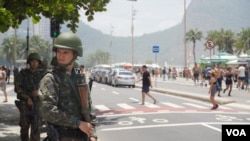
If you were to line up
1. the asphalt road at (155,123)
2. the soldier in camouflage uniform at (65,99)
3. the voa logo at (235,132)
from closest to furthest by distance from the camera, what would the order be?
the soldier in camouflage uniform at (65,99) < the voa logo at (235,132) < the asphalt road at (155,123)

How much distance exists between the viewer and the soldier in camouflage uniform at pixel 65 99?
11.5ft

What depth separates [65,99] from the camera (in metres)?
3.59

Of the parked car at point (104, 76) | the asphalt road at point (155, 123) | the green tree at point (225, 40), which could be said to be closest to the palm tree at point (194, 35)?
the green tree at point (225, 40)

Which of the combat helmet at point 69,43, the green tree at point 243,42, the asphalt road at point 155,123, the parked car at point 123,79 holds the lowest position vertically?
the asphalt road at point 155,123

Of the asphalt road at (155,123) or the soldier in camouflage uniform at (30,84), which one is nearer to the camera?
the soldier in camouflage uniform at (30,84)

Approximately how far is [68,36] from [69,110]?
0.66 meters

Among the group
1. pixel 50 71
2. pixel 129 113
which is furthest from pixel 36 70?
pixel 129 113

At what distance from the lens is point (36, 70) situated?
23.3 feet

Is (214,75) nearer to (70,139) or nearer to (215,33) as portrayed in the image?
(70,139)

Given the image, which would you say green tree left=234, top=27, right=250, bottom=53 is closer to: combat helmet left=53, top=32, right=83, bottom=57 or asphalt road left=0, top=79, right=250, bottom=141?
asphalt road left=0, top=79, right=250, bottom=141

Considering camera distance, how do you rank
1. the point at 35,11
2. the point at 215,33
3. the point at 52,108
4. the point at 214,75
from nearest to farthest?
the point at 52,108 < the point at 35,11 < the point at 214,75 < the point at 215,33

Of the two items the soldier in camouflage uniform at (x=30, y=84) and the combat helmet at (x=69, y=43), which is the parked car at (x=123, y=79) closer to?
the soldier in camouflage uniform at (x=30, y=84)

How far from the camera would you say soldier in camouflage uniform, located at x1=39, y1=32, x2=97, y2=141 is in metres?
3.50

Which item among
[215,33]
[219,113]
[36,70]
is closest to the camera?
Answer: [36,70]
